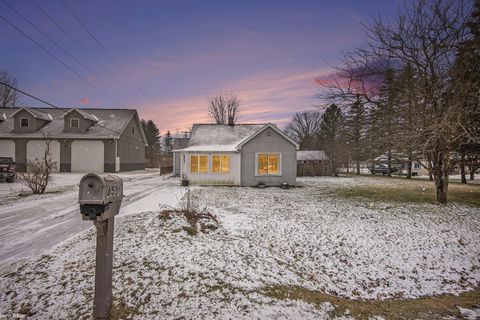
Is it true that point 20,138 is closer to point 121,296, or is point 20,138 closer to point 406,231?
point 121,296

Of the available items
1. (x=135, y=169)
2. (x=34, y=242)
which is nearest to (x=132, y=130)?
(x=135, y=169)

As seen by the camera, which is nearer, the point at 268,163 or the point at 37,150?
the point at 268,163

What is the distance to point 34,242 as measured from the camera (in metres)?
5.46

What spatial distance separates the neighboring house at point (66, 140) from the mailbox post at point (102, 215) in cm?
2645

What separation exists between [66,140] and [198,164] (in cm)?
1889

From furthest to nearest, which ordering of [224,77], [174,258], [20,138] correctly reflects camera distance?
[20,138] < [224,77] < [174,258]

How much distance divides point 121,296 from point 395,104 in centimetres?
1183

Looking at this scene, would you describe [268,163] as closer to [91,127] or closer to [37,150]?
[91,127]

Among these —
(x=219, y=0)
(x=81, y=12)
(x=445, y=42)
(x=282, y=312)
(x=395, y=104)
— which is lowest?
(x=282, y=312)

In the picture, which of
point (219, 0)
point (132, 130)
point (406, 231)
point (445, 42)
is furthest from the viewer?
point (132, 130)

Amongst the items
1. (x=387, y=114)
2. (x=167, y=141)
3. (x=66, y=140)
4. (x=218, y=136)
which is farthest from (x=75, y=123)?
(x=167, y=141)

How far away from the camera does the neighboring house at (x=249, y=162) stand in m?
16.4

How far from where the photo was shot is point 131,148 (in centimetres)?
3097

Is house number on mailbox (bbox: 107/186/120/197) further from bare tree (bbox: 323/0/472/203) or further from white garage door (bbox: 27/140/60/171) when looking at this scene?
white garage door (bbox: 27/140/60/171)
